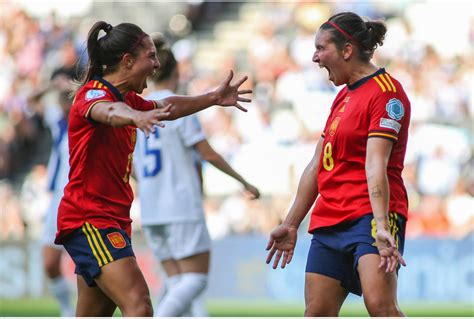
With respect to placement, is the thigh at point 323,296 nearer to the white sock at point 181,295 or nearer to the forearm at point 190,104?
the forearm at point 190,104

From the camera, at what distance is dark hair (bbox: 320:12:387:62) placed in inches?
245

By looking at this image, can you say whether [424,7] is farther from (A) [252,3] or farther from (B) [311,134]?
(A) [252,3]

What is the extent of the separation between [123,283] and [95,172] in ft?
Answer: 2.15

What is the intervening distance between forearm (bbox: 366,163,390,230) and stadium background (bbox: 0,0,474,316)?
25.7ft

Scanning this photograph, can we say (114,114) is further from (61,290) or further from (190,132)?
(61,290)

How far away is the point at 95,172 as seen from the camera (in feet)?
19.8

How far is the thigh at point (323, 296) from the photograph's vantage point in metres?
6.20

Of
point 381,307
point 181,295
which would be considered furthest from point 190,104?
point 181,295

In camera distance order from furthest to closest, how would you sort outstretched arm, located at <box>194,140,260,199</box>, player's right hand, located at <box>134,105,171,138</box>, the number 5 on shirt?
the number 5 on shirt < outstretched arm, located at <box>194,140,260,199</box> < player's right hand, located at <box>134,105,171,138</box>

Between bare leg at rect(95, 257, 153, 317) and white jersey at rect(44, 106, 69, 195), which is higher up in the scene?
white jersey at rect(44, 106, 69, 195)

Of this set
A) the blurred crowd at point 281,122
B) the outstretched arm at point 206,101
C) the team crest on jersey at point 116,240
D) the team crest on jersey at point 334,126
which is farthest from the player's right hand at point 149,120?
the blurred crowd at point 281,122

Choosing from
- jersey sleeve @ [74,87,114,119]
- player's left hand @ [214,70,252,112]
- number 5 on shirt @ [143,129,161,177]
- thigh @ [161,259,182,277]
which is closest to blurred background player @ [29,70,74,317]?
number 5 on shirt @ [143,129,161,177]

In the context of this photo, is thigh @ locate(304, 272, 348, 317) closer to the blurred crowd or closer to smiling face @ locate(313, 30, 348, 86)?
smiling face @ locate(313, 30, 348, 86)

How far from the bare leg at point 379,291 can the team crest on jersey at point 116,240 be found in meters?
1.38
